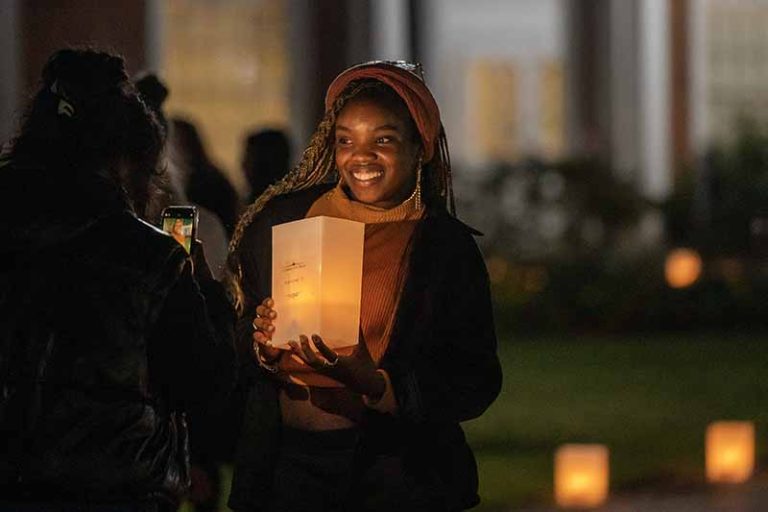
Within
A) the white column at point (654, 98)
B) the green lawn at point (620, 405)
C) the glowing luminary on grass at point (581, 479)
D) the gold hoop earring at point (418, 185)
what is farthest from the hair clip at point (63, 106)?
the white column at point (654, 98)

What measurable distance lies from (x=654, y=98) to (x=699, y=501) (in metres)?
18.4

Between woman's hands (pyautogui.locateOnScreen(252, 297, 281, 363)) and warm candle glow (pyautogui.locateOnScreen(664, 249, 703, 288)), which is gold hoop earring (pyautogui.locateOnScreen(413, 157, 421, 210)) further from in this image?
warm candle glow (pyautogui.locateOnScreen(664, 249, 703, 288))

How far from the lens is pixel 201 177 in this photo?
279 inches

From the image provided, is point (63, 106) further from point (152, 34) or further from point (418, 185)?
point (152, 34)

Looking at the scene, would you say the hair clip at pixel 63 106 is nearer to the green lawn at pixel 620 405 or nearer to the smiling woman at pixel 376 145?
the smiling woman at pixel 376 145

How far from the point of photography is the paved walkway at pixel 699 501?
9586mm

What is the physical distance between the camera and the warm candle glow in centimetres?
2145

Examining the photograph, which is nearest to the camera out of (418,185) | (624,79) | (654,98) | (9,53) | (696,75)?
(418,185)

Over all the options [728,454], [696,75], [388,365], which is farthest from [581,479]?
[696,75]

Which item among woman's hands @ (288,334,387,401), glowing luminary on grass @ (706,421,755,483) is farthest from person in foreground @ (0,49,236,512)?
glowing luminary on grass @ (706,421,755,483)

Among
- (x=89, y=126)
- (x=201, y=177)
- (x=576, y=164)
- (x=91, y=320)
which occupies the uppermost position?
(x=89, y=126)

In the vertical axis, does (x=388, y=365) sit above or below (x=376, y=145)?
below

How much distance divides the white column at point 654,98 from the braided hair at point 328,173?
870 inches

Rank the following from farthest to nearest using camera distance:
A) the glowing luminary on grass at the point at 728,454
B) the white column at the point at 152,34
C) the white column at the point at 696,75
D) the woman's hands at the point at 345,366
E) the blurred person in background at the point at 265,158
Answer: the white column at the point at 696,75 → the white column at the point at 152,34 → the glowing luminary on grass at the point at 728,454 → the blurred person in background at the point at 265,158 → the woman's hands at the point at 345,366
